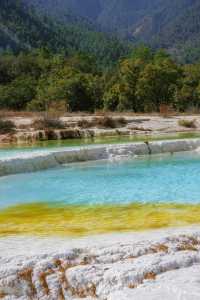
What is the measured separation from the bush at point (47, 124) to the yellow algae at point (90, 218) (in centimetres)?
2020

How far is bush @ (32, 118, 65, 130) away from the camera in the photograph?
101ft

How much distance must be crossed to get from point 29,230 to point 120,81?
43.1 meters

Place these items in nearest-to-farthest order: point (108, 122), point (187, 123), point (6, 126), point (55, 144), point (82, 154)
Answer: point (82, 154) → point (55, 144) → point (6, 126) → point (108, 122) → point (187, 123)

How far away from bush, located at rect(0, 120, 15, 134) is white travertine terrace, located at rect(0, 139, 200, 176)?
1185cm

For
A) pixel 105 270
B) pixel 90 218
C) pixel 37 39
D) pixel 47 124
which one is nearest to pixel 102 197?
pixel 90 218

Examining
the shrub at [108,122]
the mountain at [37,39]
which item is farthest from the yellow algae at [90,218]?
the mountain at [37,39]

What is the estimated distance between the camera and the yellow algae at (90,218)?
8.02 metres

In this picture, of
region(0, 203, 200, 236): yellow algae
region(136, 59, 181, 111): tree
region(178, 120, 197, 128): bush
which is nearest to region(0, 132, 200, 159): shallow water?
region(178, 120, 197, 128): bush

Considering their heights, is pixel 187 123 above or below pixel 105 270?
below

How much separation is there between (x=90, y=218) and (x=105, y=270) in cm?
359

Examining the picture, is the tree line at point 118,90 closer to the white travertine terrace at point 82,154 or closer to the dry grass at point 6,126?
the dry grass at point 6,126

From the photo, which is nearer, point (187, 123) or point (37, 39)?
point (187, 123)

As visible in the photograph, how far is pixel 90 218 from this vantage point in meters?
9.06

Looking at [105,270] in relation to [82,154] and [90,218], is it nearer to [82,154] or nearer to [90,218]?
[90,218]
